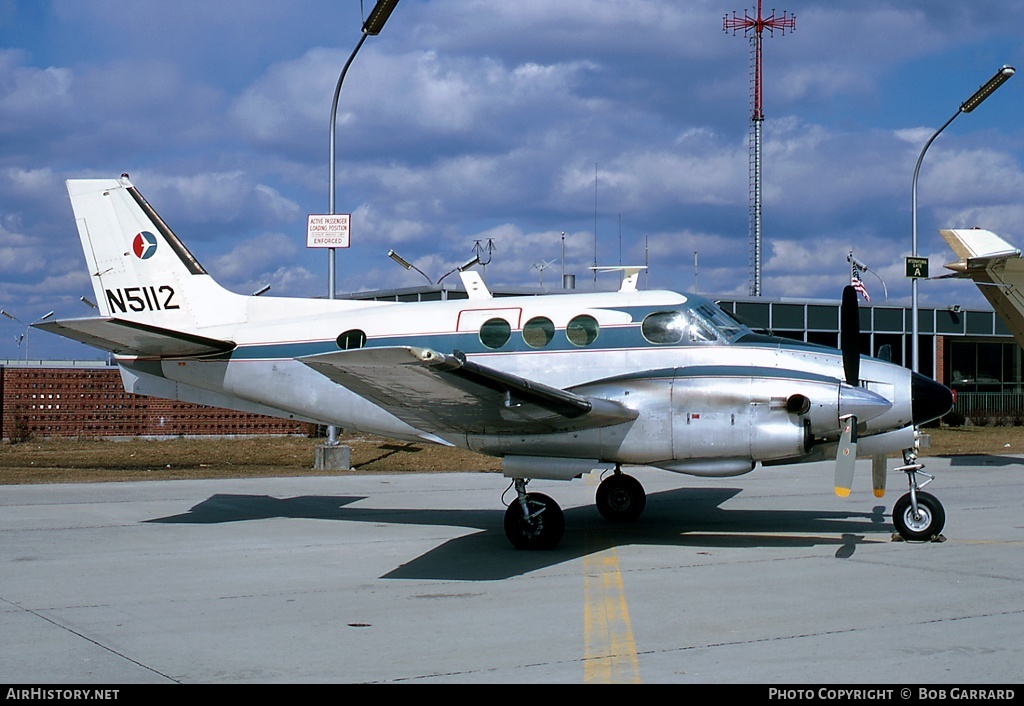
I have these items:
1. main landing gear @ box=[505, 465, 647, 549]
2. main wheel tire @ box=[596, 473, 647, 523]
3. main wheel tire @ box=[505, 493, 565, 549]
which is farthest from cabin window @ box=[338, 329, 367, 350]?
main wheel tire @ box=[596, 473, 647, 523]

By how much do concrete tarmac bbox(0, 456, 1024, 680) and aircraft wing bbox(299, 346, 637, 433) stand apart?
5.19 feet

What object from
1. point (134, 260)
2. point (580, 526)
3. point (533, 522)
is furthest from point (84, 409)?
point (533, 522)

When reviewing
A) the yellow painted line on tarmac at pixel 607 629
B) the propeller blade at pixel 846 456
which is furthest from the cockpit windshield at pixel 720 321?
the yellow painted line on tarmac at pixel 607 629

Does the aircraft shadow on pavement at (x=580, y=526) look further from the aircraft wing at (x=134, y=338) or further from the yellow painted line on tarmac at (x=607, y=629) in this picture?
the aircraft wing at (x=134, y=338)

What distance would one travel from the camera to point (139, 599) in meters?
9.55

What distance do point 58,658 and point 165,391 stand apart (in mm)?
8383

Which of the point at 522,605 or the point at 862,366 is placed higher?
the point at 862,366

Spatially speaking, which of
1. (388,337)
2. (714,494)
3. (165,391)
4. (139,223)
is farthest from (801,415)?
(139,223)

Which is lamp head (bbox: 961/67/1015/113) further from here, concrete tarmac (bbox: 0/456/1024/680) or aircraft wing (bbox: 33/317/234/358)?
aircraft wing (bbox: 33/317/234/358)

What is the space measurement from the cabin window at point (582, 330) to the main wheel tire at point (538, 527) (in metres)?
2.19

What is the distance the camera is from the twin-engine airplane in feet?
37.9

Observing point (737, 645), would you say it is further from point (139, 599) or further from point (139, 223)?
point (139, 223)
